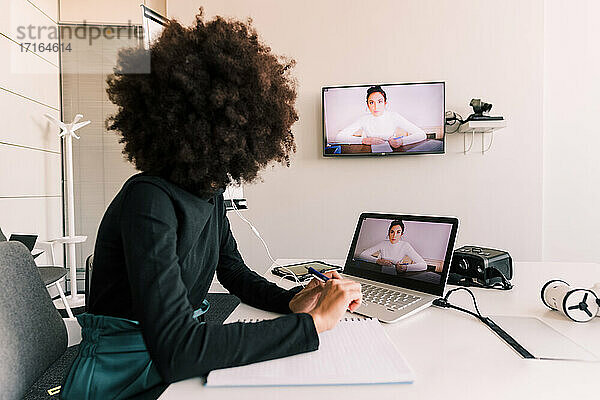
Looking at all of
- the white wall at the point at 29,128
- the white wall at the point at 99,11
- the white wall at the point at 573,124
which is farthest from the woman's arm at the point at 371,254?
the white wall at the point at 99,11

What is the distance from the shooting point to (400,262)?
1.33 meters

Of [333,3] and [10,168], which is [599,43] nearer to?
[333,3]

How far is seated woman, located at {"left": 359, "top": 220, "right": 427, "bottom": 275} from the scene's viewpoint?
1306 mm

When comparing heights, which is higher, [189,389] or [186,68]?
[186,68]

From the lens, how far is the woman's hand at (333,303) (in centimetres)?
88

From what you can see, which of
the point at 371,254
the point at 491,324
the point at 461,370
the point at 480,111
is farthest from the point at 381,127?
the point at 461,370

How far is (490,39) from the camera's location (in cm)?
349

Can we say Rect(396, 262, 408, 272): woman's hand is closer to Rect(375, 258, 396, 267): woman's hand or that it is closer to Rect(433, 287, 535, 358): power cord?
Rect(375, 258, 396, 267): woman's hand

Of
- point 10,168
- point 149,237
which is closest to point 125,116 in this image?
point 149,237

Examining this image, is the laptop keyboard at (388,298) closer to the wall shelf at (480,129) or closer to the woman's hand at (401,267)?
the woman's hand at (401,267)

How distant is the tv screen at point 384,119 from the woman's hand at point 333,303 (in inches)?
105

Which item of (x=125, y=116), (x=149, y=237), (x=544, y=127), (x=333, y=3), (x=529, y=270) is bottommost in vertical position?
(x=529, y=270)

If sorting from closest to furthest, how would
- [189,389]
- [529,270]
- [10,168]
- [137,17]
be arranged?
[189,389] → [529,270] → [10,168] → [137,17]

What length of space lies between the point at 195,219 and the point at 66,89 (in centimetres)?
377
